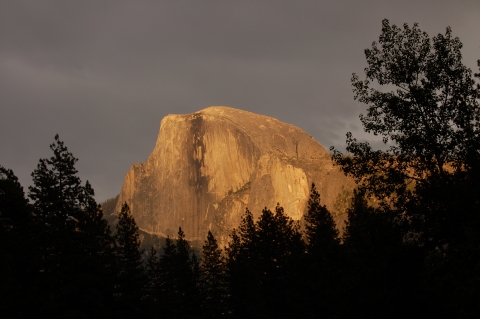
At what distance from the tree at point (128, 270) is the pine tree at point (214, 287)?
821cm

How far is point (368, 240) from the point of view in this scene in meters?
28.7

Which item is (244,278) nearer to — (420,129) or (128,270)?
(128,270)

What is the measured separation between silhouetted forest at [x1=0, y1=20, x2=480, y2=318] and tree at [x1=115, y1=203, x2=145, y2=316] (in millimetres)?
148

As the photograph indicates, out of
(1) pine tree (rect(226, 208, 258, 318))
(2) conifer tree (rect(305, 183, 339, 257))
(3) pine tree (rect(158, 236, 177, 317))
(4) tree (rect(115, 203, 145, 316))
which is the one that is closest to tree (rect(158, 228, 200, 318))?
(3) pine tree (rect(158, 236, 177, 317))

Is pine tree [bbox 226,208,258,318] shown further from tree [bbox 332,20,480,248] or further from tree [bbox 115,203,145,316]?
tree [bbox 332,20,480,248]

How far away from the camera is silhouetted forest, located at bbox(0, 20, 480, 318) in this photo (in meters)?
21.4

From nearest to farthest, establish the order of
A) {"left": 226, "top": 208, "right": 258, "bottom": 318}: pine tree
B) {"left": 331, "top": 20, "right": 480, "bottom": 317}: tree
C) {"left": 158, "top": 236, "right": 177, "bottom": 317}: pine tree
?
{"left": 331, "top": 20, "right": 480, "bottom": 317}: tree
{"left": 226, "top": 208, "right": 258, "bottom": 318}: pine tree
{"left": 158, "top": 236, "right": 177, "bottom": 317}: pine tree

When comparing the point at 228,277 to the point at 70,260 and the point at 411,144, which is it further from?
the point at 411,144

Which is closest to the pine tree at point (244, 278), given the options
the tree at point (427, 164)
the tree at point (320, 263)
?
the tree at point (320, 263)

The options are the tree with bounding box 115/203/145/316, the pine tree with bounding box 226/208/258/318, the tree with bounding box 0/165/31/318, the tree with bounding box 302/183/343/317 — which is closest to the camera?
the tree with bounding box 0/165/31/318

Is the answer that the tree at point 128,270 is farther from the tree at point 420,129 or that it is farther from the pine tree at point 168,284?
the tree at point 420,129

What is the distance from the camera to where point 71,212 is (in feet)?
120

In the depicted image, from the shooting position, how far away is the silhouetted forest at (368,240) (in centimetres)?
2144

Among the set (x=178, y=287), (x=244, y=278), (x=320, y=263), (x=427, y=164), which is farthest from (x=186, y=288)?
(x=427, y=164)
